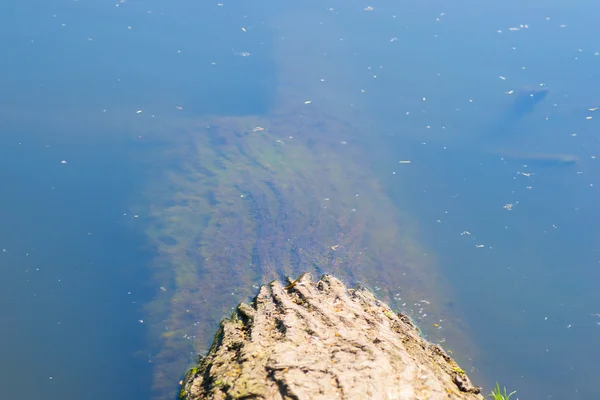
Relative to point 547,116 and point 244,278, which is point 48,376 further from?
point 547,116

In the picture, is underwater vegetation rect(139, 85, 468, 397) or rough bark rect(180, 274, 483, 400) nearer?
rough bark rect(180, 274, 483, 400)

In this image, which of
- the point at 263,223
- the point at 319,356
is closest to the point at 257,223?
the point at 263,223

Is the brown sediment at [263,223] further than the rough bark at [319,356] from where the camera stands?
Yes

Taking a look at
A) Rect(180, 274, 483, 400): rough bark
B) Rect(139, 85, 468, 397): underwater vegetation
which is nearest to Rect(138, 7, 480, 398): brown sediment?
Rect(139, 85, 468, 397): underwater vegetation

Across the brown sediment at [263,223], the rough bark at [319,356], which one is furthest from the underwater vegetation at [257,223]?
the rough bark at [319,356]

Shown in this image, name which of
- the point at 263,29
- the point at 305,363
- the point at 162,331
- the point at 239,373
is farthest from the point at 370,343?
the point at 263,29

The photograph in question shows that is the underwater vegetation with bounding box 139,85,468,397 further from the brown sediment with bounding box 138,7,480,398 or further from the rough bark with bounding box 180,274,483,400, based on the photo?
the rough bark with bounding box 180,274,483,400

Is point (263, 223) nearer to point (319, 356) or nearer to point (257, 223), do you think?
point (257, 223)

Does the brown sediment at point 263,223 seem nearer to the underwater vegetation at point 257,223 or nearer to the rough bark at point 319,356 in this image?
the underwater vegetation at point 257,223
